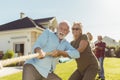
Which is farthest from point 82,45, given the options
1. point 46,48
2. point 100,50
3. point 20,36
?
point 20,36

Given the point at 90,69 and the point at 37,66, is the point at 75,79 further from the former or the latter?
the point at 37,66

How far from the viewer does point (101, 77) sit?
43.1ft

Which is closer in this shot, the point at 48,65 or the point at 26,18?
the point at 48,65

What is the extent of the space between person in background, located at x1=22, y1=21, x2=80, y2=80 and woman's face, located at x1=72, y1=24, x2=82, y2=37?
2.65ft

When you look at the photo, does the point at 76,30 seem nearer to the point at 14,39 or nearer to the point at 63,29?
the point at 63,29

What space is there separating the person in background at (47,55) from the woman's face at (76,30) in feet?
2.65

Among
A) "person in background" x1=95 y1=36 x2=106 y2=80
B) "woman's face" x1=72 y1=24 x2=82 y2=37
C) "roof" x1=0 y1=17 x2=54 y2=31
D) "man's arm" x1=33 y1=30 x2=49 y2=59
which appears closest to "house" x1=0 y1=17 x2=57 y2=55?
"roof" x1=0 y1=17 x2=54 y2=31

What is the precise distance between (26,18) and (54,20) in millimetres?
4398

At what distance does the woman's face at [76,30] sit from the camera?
6.50 meters

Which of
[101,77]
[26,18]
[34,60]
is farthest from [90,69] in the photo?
[26,18]

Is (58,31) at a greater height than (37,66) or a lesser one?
greater

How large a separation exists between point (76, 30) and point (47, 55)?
1351 mm

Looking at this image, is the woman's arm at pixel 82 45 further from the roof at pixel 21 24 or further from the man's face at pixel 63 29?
the roof at pixel 21 24

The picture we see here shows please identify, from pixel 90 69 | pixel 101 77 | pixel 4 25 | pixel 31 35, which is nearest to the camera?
pixel 90 69
